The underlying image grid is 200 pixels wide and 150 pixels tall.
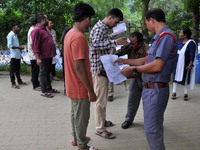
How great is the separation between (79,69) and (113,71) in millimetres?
540

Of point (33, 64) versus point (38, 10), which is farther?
point (38, 10)

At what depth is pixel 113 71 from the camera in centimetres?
336

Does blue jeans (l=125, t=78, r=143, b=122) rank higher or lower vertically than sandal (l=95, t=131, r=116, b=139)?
higher

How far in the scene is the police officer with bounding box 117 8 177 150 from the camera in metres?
2.74

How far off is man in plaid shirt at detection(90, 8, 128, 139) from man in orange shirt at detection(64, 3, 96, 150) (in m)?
0.52

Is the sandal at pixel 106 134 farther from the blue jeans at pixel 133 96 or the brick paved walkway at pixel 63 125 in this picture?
the blue jeans at pixel 133 96

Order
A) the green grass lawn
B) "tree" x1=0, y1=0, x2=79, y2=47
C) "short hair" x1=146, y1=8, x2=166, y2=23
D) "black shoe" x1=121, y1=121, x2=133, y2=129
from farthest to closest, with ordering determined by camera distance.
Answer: the green grass lawn, "tree" x1=0, y1=0, x2=79, y2=47, "black shoe" x1=121, y1=121, x2=133, y2=129, "short hair" x1=146, y1=8, x2=166, y2=23

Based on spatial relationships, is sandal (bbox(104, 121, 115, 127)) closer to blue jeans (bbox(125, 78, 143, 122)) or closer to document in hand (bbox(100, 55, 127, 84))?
blue jeans (bbox(125, 78, 143, 122))

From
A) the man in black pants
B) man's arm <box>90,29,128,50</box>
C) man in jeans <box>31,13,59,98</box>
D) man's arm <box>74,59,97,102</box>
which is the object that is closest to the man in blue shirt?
the man in black pants

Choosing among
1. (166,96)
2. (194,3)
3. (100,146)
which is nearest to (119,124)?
(100,146)

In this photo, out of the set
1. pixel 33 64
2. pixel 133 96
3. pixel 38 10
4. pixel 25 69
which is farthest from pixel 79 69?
pixel 25 69

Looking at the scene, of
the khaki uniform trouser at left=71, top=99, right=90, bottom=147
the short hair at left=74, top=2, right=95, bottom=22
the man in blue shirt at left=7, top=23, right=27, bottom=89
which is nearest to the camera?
the short hair at left=74, top=2, right=95, bottom=22

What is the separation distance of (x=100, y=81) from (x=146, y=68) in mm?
1162

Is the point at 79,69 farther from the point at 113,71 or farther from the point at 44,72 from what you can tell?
the point at 44,72
